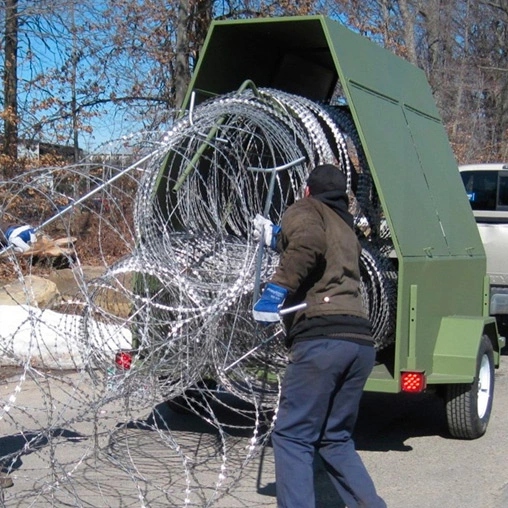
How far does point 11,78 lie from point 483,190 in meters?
9.25

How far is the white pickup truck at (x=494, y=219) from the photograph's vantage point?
35.1 feet

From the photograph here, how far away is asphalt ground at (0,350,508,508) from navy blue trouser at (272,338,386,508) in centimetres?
54

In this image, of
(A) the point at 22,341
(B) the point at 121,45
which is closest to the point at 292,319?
(A) the point at 22,341

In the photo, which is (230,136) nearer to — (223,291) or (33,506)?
(223,291)

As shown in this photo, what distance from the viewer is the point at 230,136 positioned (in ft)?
23.0

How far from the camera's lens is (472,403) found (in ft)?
22.2

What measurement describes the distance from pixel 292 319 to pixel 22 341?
5.27m

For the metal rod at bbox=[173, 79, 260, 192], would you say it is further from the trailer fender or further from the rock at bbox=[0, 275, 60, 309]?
the rock at bbox=[0, 275, 60, 309]

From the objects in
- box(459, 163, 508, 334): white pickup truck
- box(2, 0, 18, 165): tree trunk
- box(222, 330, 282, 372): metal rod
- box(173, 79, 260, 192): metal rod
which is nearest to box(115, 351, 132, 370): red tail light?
box(222, 330, 282, 372): metal rod

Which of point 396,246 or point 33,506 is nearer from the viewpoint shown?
point 33,506

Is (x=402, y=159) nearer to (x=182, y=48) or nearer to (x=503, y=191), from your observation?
(x=503, y=191)

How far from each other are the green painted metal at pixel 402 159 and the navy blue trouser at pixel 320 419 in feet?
4.48

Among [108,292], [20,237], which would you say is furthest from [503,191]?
[20,237]

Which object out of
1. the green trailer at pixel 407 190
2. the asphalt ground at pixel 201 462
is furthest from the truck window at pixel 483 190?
the asphalt ground at pixel 201 462
